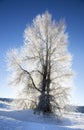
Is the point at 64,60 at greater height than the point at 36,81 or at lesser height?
greater

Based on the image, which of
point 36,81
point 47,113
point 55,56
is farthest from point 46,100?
point 55,56

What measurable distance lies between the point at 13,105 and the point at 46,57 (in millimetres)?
6091

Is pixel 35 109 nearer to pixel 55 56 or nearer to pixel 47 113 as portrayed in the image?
pixel 47 113

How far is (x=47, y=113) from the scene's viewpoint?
1006 inches

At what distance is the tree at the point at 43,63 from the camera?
27391 millimetres

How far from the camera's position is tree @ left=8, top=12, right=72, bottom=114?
27.4 metres

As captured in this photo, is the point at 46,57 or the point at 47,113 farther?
the point at 46,57

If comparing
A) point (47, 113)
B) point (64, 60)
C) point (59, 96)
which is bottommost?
point (47, 113)

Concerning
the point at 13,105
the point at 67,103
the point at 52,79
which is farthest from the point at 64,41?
the point at 13,105

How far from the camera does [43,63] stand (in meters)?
27.8

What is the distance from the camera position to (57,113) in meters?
26.5

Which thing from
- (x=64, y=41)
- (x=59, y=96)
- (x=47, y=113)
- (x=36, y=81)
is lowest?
(x=47, y=113)

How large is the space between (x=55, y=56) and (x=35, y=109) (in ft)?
19.6

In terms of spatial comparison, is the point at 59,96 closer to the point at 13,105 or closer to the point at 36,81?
the point at 36,81
